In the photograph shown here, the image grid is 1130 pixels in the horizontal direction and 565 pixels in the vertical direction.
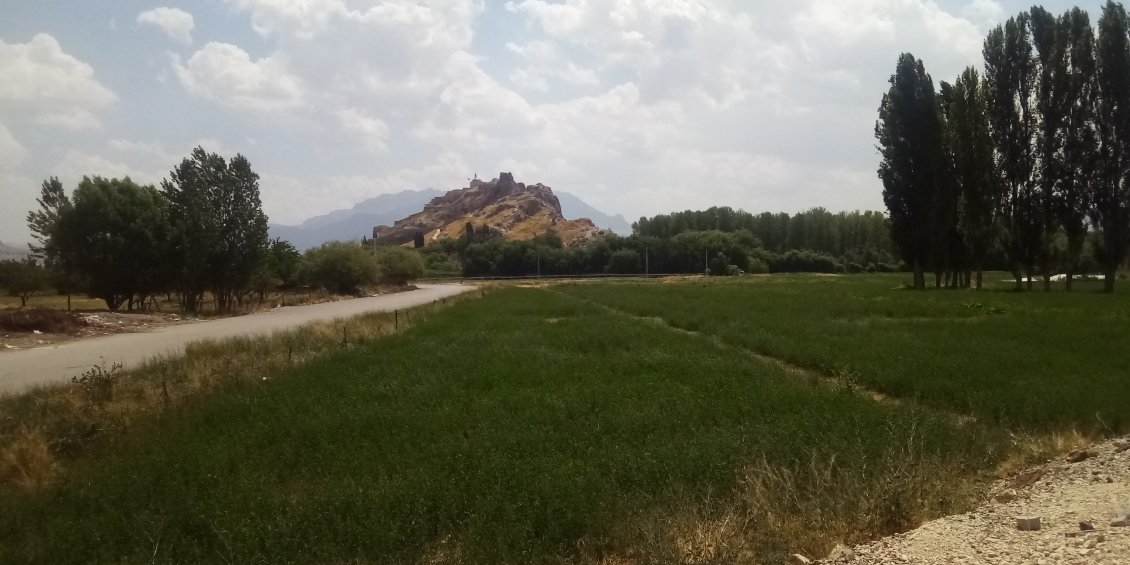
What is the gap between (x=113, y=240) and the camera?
36.2 m

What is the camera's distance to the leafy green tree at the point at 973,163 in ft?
135

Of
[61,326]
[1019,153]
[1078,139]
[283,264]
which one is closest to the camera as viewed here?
[61,326]

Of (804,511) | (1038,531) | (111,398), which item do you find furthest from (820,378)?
(111,398)

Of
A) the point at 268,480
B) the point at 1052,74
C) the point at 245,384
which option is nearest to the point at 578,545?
the point at 268,480

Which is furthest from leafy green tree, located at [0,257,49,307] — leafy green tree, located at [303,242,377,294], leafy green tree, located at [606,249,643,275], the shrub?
the shrub

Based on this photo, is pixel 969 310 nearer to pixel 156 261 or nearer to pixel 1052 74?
pixel 1052 74

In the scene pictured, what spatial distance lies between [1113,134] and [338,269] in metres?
60.5

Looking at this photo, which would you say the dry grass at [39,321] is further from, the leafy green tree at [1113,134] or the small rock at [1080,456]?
the leafy green tree at [1113,134]

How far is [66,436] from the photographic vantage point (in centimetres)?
990

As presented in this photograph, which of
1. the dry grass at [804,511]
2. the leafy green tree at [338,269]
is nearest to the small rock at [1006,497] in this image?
the dry grass at [804,511]

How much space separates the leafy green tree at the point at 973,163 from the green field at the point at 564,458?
2959 cm

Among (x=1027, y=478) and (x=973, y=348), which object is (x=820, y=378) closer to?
(x=973, y=348)

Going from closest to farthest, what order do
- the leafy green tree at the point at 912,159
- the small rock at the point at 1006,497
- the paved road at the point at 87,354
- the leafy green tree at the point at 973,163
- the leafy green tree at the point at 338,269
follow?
the small rock at the point at 1006,497, the paved road at the point at 87,354, the leafy green tree at the point at 973,163, the leafy green tree at the point at 912,159, the leafy green tree at the point at 338,269

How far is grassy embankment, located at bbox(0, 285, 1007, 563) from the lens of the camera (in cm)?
548
